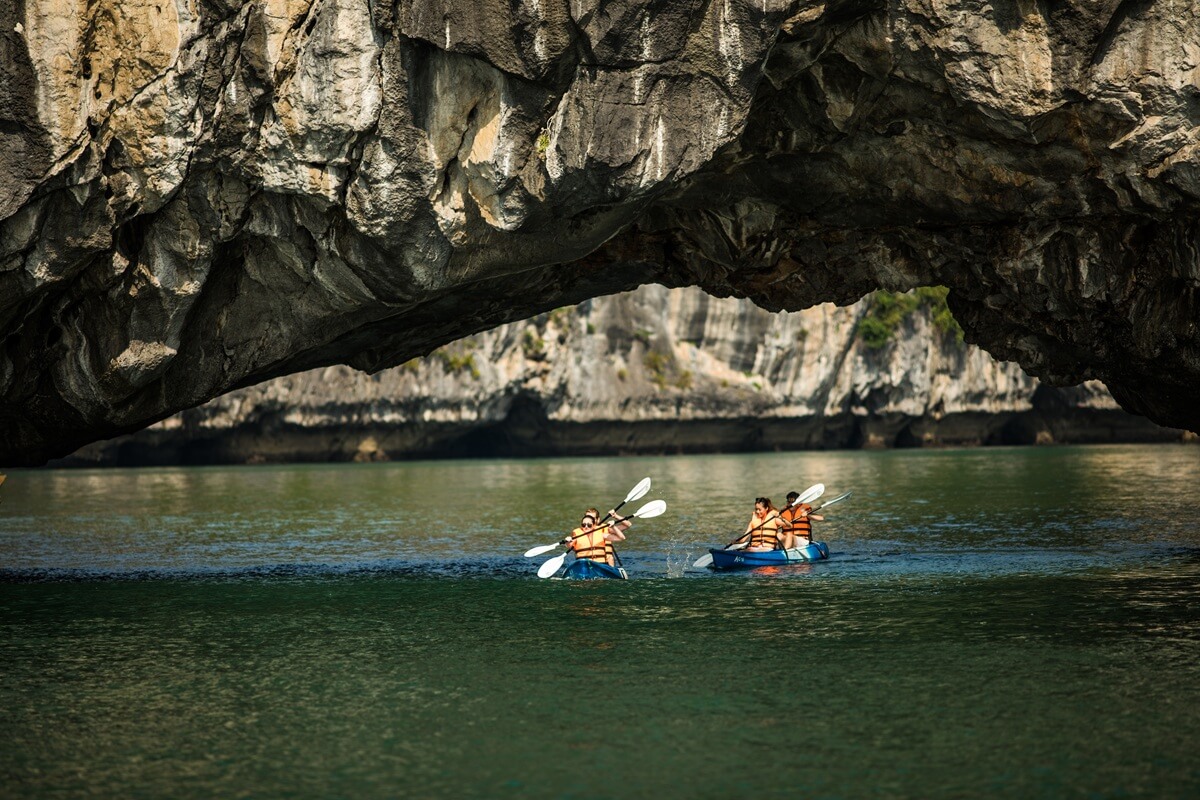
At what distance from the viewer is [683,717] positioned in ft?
45.9

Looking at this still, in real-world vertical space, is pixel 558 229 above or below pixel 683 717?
above

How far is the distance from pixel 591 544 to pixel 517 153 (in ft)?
29.8

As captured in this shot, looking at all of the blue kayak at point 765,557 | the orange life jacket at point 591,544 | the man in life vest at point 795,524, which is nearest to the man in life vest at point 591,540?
the orange life jacket at point 591,544

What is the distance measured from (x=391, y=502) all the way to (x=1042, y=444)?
5709 cm

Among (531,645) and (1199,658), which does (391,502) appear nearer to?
(531,645)

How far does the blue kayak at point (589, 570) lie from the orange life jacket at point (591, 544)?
0.46 feet

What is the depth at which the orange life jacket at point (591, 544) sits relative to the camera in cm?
2578

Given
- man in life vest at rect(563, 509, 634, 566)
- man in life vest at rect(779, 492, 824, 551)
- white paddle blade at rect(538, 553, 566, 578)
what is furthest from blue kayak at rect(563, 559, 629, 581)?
man in life vest at rect(779, 492, 824, 551)

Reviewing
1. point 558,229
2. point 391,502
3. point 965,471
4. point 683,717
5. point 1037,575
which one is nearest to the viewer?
point 683,717

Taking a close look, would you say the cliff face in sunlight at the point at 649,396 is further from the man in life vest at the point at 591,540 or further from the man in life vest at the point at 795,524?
the man in life vest at the point at 591,540

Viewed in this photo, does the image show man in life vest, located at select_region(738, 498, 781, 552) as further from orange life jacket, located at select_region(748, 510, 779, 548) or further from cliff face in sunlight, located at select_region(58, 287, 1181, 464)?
cliff face in sunlight, located at select_region(58, 287, 1181, 464)

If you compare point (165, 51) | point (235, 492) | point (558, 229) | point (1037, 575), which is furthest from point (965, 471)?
point (165, 51)

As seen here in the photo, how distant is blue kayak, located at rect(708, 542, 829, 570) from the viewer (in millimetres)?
27000

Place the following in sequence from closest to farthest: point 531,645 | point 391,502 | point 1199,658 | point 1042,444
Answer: point 1199,658 < point 531,645 < point 391,502 < point 1042,444
